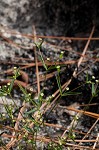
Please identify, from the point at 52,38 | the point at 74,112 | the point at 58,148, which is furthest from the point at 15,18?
A: the point at 58,148

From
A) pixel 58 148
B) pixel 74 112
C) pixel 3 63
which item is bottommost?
pixel 58 148

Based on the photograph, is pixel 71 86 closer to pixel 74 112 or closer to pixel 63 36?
pixel 74 112

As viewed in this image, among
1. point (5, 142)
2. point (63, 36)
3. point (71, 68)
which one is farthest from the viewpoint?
point (63, 36)

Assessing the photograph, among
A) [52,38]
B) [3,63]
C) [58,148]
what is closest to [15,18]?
[52,38]

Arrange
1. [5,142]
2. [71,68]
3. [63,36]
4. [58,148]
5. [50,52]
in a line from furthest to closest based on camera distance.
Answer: [63,36], [50,52], [71,68], [5,142], [58,148]

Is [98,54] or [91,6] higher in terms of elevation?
[91,6]

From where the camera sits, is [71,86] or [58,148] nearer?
[58,148]

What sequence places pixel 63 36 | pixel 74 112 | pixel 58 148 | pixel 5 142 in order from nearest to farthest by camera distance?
1. pixel 58 148
2. pixel 5 142
3. pixel 74 112
4. pixel 63 36

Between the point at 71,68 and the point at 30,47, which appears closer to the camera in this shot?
the point at 71,68

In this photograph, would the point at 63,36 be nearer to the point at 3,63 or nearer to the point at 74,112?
the point at 3,63
